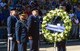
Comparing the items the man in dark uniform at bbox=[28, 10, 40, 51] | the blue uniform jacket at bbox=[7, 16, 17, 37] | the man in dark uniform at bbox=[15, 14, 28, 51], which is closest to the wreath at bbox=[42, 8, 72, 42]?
the man in dark uniform at bbox=[15, 14, 28, 51]

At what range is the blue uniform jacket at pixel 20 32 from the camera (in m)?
13.7

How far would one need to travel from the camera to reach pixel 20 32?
1373 cm

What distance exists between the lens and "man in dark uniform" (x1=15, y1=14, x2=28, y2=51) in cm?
1369

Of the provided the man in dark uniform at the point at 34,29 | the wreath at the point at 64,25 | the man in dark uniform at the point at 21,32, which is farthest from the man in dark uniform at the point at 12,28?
the wreath at the point at 64,25

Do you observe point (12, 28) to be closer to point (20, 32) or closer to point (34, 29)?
point (20, 32)

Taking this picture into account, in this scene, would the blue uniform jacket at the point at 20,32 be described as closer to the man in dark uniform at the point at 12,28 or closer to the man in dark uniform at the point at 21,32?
the man in dark uniform at the point at 21,32

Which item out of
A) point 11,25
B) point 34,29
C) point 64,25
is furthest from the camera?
point 34,29

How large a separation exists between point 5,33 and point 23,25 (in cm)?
509

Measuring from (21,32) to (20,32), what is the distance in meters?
0.09

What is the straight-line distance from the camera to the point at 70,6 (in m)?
25.9

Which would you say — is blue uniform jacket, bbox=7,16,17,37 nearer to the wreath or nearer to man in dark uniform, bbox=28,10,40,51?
man in dark uniform, bbox=28,10,40,51

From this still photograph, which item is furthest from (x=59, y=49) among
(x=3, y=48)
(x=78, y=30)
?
(x=78, y=30)

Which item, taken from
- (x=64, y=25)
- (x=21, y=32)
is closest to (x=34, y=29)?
(x=21, y=32)

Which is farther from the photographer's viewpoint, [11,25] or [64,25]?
[11,25]
